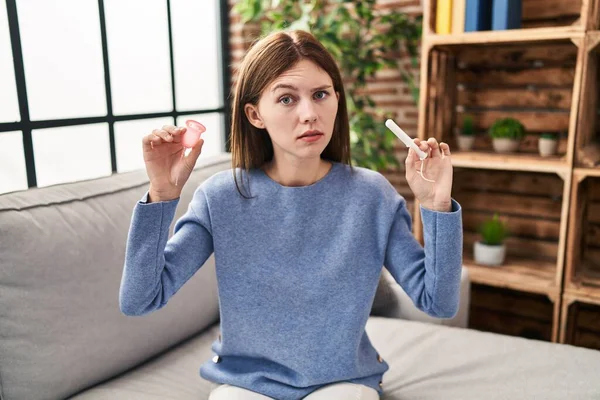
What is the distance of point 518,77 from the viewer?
222cm

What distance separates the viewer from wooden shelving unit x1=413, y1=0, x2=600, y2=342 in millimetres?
1825

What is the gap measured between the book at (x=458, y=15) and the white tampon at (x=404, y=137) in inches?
43.3

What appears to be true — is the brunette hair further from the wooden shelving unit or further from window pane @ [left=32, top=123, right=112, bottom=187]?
the wooden shelving unit

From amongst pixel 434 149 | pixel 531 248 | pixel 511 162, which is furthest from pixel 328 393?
pixel 531 248

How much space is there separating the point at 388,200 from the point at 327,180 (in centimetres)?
14

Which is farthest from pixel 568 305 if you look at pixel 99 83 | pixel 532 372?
Result: pixel 99 83

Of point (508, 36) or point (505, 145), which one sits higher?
point (508, 36)

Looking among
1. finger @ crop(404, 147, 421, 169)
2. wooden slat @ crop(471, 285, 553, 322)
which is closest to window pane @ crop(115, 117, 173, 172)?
finger @ crop(404, 147, 421, 169)

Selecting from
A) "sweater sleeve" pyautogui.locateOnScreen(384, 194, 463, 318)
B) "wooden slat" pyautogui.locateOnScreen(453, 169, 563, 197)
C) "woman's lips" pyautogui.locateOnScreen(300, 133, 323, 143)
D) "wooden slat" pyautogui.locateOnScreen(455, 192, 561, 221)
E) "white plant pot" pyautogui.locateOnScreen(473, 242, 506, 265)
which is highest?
"woman's lips" pyautogui.locateOnScreen(300, 133, 323, 143)

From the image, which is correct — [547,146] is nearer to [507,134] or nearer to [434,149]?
[507,134]

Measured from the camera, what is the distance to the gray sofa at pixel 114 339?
1172 mm

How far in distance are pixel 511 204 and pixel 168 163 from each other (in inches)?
69.5

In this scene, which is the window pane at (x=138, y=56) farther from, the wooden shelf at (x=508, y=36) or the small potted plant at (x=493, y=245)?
the small potted plant at (x=493, y=245)

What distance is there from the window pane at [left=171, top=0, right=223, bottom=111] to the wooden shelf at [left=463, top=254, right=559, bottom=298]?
4.65ft
